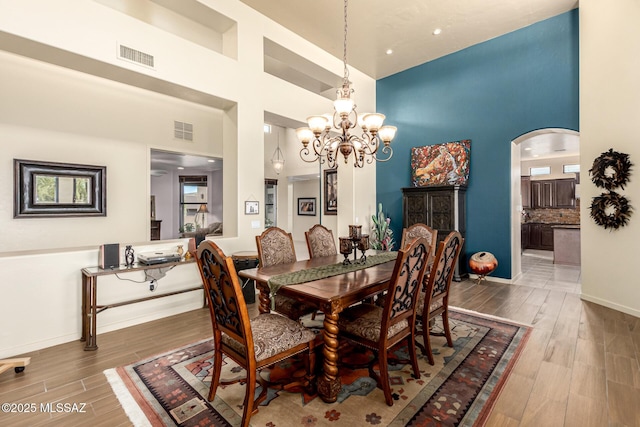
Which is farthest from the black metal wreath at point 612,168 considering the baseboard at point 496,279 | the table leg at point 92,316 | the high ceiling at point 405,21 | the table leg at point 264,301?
the table leg at point 92,316

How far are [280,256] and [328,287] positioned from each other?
1.09m

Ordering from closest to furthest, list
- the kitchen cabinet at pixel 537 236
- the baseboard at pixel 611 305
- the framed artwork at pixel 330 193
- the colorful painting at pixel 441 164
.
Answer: the baseboard at pixel 611 305 → the colorful painting at pixel 441 164 → the framed artwork at pixel 330 193 → the kitchen cabinet at pixel 537 236

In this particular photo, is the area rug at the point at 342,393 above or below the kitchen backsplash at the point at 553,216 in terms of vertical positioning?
below

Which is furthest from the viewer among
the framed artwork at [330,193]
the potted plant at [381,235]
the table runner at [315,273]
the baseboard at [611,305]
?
the framed artwork at [330,193]

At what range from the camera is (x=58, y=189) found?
13.9 feet

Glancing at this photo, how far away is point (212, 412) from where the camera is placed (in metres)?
1.94

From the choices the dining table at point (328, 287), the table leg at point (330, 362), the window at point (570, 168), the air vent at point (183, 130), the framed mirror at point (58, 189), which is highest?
the air vent at point (183, 130)

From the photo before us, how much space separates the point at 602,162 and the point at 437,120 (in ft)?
9.14

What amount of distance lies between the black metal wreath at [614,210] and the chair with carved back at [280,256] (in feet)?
13.1

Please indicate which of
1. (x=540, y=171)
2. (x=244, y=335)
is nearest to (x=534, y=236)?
(x=540, y=171)

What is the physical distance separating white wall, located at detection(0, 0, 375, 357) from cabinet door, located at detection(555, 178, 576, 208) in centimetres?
771

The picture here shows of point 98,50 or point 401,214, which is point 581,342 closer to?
point 401,214

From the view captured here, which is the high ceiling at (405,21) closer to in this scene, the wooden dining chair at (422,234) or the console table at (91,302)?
the wooden dining chair at (422,234)

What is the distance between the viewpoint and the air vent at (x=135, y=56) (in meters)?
3.17
